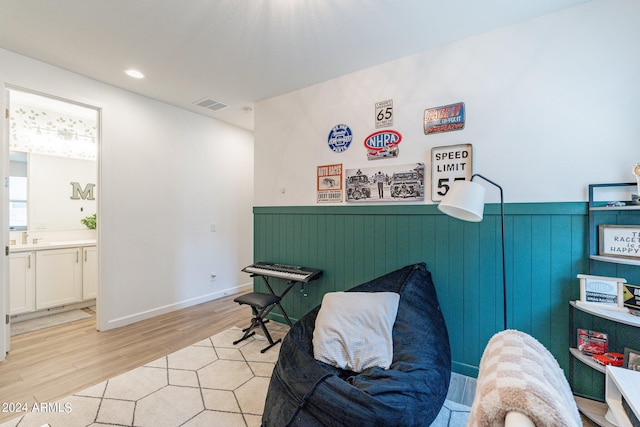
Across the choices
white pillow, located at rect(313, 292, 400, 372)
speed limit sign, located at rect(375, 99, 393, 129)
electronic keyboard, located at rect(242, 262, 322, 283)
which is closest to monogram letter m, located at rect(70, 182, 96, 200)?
electronic keyboard, located at rect(242, 262, 322, 283)

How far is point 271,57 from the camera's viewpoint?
257cm

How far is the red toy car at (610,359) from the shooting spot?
1.70m

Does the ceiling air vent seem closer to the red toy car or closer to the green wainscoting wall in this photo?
the green wainscoting wall

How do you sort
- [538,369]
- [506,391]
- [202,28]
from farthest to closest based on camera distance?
[202,28] < [538,369] < [506,391]

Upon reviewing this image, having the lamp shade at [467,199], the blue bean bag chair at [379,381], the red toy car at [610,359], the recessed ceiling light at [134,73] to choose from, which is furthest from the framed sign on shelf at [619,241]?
the recessed ceiling light at [134,73]

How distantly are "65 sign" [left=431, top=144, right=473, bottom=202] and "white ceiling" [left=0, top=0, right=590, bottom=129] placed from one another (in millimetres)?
885

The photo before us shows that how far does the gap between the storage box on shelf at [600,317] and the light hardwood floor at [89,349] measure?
2.46 m

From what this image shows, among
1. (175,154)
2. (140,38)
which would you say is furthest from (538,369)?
(175,154)

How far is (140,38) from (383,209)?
2483 mm

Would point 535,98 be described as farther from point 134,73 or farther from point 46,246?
point 46,246

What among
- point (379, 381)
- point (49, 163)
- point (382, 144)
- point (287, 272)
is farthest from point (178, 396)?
point (49, 163)

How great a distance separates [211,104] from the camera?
12.1 feet

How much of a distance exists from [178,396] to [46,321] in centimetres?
265

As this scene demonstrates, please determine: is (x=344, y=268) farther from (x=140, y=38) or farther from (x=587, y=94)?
(x=140, y=38)
